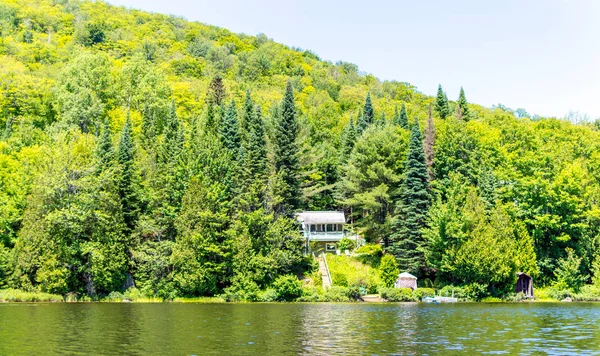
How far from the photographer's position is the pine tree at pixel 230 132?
247 feet

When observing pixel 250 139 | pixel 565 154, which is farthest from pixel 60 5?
pixel 565 154

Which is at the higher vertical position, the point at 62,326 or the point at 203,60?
the point at 203,60

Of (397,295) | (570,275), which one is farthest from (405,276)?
(570,275)

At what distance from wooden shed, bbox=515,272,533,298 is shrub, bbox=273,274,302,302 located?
23.6 metres

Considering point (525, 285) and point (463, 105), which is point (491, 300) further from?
point (463, 105)

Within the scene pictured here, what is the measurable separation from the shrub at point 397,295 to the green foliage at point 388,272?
2371 millimetres

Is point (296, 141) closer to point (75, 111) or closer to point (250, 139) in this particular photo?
point (250, 139)

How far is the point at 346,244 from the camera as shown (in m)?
73.0

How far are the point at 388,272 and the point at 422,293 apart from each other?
168 inches

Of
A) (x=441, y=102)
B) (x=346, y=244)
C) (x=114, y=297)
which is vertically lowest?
(x=114, y=297)

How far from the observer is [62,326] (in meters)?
31.4

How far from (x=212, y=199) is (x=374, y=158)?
22386 mm

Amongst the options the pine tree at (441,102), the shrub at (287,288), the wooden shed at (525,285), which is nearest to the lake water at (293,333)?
the shrub at (287,288)

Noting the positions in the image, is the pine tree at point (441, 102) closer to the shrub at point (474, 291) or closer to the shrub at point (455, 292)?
the shrub at point (474, 291)
